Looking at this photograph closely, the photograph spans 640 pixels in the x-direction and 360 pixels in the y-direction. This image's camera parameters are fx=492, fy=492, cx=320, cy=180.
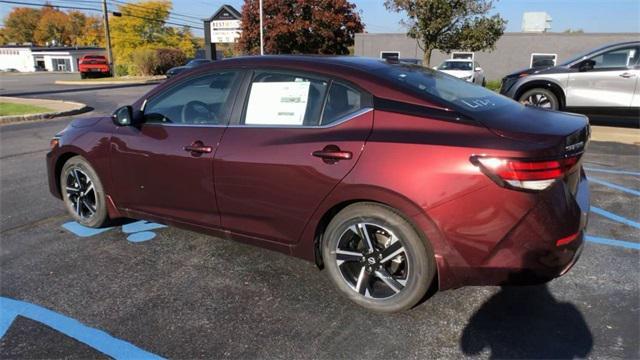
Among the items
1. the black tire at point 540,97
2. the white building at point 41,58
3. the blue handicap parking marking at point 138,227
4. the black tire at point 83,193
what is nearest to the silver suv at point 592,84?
the black tire at point 540,97

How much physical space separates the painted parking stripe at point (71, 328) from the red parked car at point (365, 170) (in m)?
1.07

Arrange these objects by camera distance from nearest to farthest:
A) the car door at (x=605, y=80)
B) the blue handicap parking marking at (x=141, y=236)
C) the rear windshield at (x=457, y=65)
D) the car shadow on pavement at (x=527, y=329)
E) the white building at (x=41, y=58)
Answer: the car shadow on pavement at (x=527, y=329), the blue handicap parking marking at (x=141, y=236), the car door at (x=605, y=80), the rear windshield at (x=457, y=65), the white building at (x=41, y=58)

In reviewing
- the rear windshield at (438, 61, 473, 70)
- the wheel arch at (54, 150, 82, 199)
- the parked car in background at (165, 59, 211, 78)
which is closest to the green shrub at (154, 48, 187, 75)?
the parked car in background at (165, 59, 211, 78)

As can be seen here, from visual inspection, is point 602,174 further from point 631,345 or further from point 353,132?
point 353,132

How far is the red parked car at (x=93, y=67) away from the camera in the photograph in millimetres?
35688

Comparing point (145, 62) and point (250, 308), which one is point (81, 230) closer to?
point (250, 308)

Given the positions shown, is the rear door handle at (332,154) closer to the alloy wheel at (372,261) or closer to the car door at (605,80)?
the alloy wheel at (372,261)

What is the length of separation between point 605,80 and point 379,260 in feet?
28.5

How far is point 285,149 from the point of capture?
3.17 m

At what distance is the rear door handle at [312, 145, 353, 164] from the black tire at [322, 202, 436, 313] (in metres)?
0.30

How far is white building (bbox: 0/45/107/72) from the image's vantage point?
7369 centimetres

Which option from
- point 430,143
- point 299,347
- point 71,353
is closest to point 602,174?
point 430,143

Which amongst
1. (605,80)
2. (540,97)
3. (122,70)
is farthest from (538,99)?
(122,70)

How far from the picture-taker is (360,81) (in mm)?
3090
